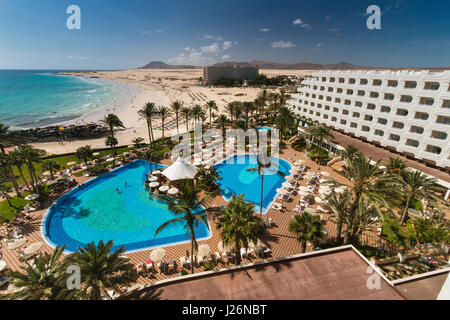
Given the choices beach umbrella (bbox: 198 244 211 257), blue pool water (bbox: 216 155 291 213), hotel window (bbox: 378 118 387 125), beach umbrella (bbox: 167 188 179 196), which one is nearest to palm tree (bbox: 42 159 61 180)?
beach umbrella (bbox: 167 188 179 196)

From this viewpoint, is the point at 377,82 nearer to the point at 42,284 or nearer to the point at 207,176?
the point at 207,176

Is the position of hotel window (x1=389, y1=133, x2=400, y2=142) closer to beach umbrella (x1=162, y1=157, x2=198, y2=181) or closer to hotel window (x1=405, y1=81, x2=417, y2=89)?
hotel window (x1=405, y1=81, x2=417, y2=89)

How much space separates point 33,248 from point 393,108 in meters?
53.5

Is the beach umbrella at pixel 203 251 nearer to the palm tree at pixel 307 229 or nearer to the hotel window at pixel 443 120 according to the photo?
the palm tree at pixel 307 229

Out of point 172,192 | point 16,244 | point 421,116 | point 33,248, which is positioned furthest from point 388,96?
point 16,244

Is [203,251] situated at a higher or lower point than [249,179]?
lower

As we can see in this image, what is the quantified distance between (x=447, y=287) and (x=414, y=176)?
59.7ft

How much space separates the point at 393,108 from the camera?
35.4 metres

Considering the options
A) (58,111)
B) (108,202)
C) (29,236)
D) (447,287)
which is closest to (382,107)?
(447,287)

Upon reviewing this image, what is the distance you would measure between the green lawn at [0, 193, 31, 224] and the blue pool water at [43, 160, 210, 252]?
3875 millimetres

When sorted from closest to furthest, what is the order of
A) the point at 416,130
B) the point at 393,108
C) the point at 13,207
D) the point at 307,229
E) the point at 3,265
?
the point at 307,229 < the point at 3,265 < the point at 13,207 < the point at 416,130 < the point at 393,108

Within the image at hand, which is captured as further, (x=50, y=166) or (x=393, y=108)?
(x=393, y=108)
